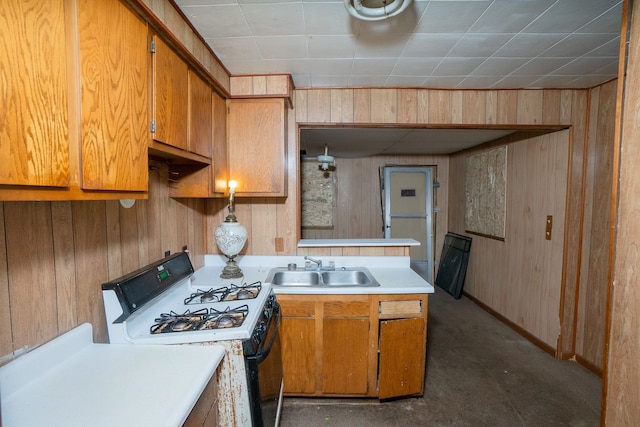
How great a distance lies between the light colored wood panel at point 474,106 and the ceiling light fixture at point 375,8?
1.44 m

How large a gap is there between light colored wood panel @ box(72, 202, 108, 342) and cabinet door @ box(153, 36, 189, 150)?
45cm

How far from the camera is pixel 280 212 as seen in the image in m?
2.45

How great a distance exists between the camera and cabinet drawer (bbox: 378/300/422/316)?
1939mm

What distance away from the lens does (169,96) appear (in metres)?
1.32

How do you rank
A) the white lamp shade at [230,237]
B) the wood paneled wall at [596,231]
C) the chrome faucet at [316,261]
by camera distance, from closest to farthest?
1. the white lamp shade at [230,237]
2. the wood paneled wall at [596,231]
3. the chrome faucet at [316,261]

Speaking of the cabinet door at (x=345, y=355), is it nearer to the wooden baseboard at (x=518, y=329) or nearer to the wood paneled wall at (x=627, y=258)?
the wood paneled wall at (x=627, y=258)

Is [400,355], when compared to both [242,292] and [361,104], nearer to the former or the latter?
[242,292]

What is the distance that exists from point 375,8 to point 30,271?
173cm

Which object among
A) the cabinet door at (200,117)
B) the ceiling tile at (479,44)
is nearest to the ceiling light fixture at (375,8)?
the ceiling tile at (479,44)

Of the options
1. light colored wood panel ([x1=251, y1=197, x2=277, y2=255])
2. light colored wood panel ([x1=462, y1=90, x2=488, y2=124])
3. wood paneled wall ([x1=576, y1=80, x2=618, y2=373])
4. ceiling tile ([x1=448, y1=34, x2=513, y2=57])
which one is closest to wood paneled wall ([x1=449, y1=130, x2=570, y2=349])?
wood paneled wall ([x1=576, y1=80, x2=618, y2=373])

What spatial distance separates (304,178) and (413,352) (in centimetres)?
306

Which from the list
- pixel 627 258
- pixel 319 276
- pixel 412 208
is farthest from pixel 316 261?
pixel 412 208

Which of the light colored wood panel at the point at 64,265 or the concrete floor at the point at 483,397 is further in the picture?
the concrete floor at the point at 483,397

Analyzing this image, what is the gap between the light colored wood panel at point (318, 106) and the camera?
2416 millimetres
